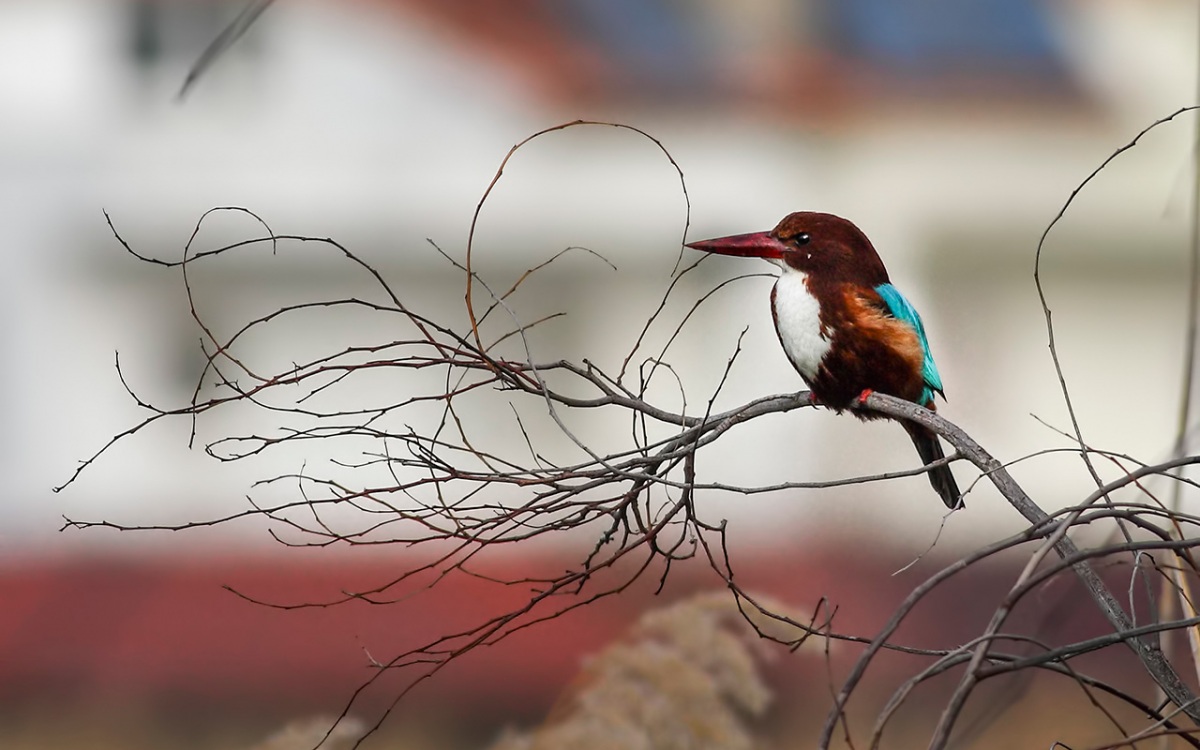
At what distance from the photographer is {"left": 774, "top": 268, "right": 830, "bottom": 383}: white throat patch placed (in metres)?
0.76

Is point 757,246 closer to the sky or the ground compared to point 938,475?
closer to the sky

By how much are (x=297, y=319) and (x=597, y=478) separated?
2.04 metres

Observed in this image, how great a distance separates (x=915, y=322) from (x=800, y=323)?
0.08 meters

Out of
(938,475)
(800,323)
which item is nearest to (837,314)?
(800,323)

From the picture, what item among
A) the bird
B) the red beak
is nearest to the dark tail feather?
the bird

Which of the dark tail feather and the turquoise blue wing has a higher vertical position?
the turquoise blue wing

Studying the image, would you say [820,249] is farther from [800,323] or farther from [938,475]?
[938,475]

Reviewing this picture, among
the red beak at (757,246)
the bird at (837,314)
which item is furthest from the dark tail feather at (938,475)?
the red beak at (757,246)

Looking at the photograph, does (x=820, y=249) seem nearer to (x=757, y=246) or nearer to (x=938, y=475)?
(x=757, y=246)

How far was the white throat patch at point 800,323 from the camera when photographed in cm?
76

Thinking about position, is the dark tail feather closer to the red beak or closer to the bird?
the bird

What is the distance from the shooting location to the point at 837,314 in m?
0.75

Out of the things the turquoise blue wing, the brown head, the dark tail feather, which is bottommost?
the dark tail feather

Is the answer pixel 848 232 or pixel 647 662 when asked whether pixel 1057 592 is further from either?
pixel 848 232
